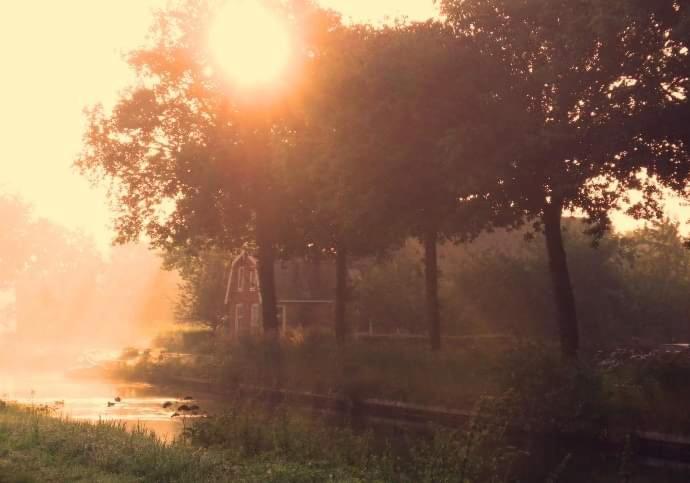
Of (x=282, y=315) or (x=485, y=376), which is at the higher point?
(x=282, y=315)

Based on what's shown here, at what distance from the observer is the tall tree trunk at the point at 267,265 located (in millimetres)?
45406

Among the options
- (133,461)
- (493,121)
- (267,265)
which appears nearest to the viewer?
(133,461)

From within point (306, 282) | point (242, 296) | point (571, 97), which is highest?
point (571, 97)

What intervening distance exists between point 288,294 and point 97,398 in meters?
28.3

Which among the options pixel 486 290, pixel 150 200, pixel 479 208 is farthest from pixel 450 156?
pixel 150 200

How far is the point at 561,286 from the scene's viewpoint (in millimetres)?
31094

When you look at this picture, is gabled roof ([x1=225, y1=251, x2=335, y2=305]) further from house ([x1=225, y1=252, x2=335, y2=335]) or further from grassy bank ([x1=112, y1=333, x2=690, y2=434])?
grassy bank ([x1=112, y1=333, x2=690, y2=434])

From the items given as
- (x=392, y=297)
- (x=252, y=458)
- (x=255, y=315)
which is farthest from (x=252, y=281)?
(x=252, y=458)

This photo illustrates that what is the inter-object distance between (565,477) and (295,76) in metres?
24.9

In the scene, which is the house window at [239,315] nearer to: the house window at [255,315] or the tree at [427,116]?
the house window at [255,315]

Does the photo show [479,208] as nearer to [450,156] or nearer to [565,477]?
[450,156]

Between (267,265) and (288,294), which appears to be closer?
(267,265)

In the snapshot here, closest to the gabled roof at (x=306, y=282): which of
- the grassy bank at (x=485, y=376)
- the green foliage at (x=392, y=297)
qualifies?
the green foliage at (x=392, y=297)

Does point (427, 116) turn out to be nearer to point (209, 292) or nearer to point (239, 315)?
point (209, 292)
